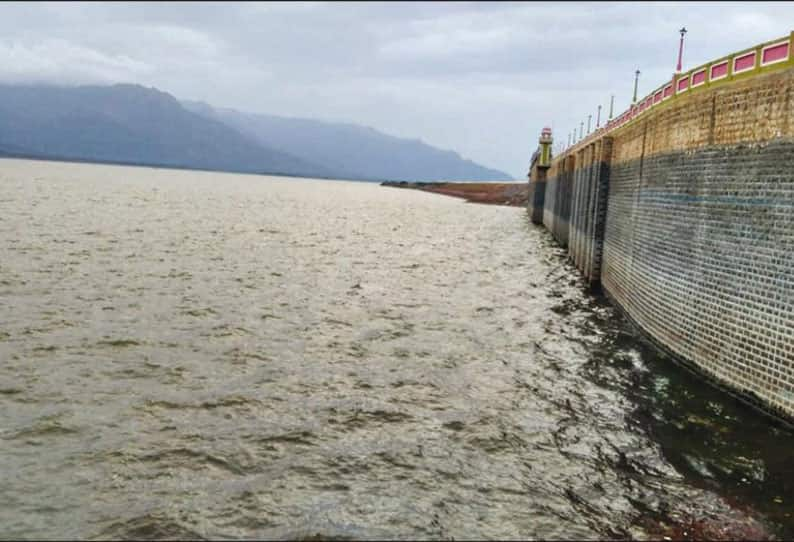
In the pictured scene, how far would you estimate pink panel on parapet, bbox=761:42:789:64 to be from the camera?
15.0m

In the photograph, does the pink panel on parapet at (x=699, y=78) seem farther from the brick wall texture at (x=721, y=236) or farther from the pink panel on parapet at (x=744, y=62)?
the pink panel on parapet at (x=744, y=62)

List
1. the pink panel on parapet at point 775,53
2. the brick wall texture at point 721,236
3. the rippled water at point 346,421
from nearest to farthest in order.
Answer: the rippled water at point 346,421
the brick wall texture at point 721,236
the pink panel on parapet at point 775,53

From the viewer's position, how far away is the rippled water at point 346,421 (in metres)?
9.98

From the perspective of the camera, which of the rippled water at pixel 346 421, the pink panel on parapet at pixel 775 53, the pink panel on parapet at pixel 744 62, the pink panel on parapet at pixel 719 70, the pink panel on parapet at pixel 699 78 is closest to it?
the rippled water at pixel 346 421

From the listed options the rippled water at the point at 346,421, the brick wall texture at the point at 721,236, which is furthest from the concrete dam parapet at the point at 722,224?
the rippled water at the point at 346,421

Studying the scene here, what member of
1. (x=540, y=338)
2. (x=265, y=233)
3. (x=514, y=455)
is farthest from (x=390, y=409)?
(x=265, y=233)

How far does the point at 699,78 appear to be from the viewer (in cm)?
1989

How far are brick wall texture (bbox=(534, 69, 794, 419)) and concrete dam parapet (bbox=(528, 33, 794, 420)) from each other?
0.12 ft

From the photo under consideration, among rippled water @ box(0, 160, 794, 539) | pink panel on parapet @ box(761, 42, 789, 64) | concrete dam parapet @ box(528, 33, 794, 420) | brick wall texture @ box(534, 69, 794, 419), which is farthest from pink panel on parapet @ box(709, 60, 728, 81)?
rippled water @ box(0, 160, 794, 539)

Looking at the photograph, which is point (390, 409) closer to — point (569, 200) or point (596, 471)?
→ point (596, 471)

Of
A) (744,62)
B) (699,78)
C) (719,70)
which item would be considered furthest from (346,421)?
(699,78)

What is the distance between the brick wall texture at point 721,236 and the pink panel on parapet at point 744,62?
1.41ft

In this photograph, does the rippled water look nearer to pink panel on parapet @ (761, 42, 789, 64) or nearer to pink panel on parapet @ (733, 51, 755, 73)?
pink panel on parapet @ (761, 42, 789, 64)

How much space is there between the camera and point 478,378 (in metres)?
17.1
